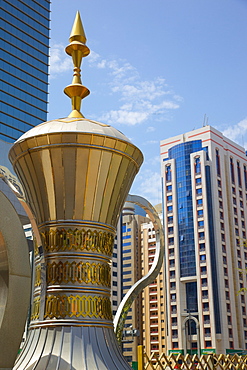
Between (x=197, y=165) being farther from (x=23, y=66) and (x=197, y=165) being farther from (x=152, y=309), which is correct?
(x=23, y=66)

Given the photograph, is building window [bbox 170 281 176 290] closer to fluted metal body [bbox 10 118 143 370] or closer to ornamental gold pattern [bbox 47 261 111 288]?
fluted metal body [bbox 10 118 143 370]

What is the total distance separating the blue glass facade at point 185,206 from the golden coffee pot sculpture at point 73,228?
172 ft

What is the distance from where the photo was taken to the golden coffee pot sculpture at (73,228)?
4336mm

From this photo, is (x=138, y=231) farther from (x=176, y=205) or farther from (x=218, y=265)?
(x=218, y=265)

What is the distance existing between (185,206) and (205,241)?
5.15 meters

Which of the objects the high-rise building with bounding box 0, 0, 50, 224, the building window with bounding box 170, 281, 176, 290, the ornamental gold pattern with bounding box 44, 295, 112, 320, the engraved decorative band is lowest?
the ornamental gold pattern with bounding box 44, 295, 112, 320

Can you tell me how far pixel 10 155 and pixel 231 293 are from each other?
172 feet

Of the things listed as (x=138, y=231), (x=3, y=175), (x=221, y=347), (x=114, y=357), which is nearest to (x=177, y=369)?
(x=114, y=357)

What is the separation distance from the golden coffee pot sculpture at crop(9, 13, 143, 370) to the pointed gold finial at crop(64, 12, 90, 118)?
2.06ft

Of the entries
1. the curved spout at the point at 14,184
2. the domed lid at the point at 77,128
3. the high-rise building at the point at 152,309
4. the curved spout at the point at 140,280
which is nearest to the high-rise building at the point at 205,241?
the high-rise building at the point at 152,309

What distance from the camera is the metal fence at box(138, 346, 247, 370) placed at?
4.74 meters

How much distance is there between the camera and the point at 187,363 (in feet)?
17.5

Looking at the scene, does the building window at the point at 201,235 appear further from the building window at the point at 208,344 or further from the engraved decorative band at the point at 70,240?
the engraved decorative band at the point at 70,240

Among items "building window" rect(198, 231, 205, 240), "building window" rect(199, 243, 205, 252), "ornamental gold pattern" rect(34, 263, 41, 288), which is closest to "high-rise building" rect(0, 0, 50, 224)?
"building window" rect(198, 231, 205, 240)
